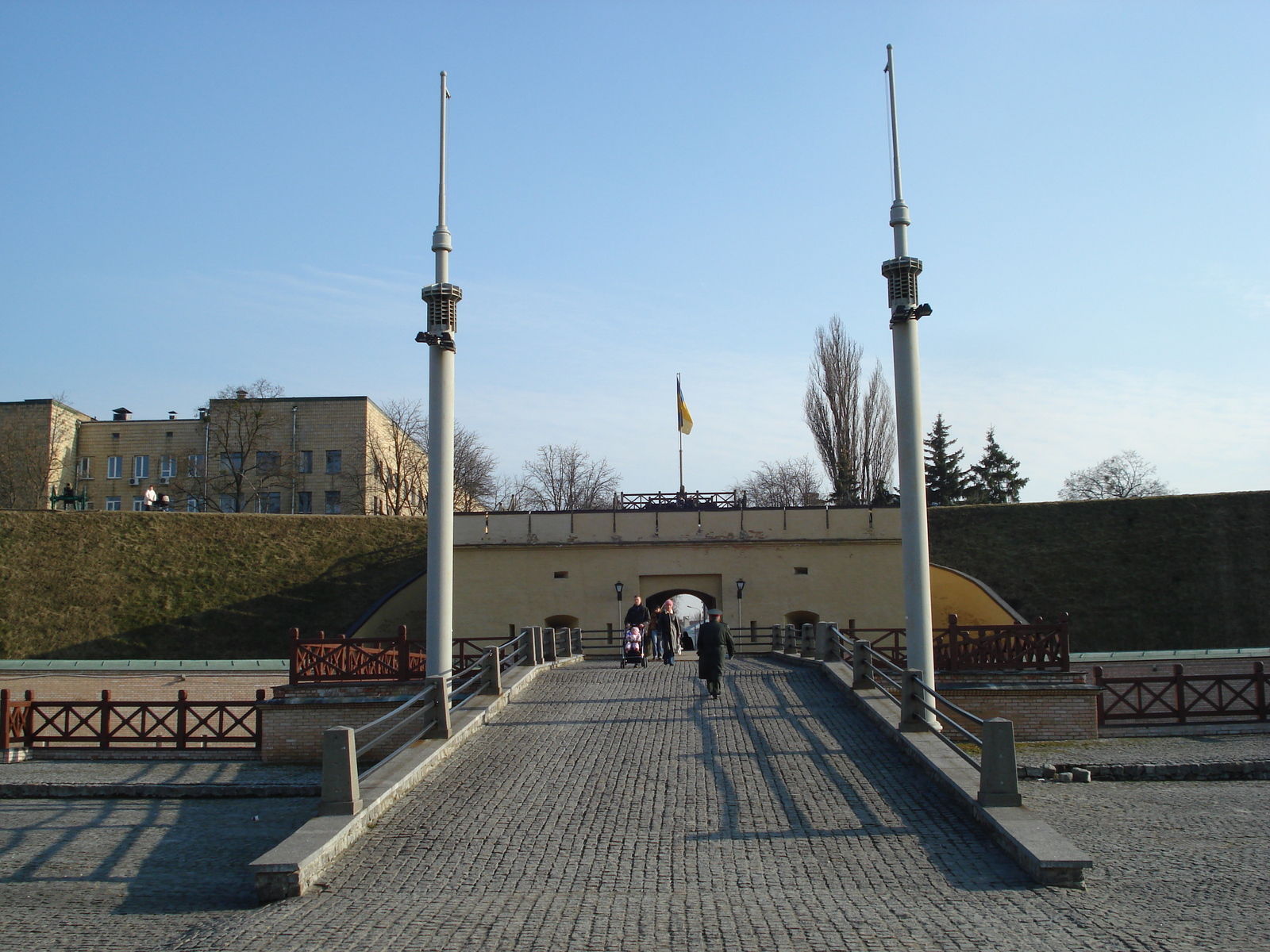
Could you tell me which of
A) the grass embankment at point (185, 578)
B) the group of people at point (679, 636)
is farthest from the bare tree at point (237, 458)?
the group of people at point (679, 636)

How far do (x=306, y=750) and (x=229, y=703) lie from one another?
8.64ft

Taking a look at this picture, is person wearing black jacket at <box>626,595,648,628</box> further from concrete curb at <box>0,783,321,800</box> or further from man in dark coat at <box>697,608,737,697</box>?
concrete curb at <box>0,783,321,800</box>

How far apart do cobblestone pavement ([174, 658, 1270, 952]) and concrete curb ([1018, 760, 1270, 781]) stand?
0.46 meters

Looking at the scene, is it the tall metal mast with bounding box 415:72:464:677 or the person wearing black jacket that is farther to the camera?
the person wearing black jacket

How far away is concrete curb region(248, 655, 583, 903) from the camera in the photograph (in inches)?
307

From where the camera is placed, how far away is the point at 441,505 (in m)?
16.1

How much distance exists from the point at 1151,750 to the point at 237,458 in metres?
51.4

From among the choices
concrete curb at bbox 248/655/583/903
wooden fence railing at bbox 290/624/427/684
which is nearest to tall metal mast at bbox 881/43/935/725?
concrete curb at bbox 248/655/583/903

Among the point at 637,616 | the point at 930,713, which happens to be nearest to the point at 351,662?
the point at 637,616

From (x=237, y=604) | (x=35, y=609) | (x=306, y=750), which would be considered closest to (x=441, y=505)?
(x=306, y=750)

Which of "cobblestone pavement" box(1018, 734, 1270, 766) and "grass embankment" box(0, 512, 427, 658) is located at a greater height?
"grass embankment" box(0, 512, 427, 658)

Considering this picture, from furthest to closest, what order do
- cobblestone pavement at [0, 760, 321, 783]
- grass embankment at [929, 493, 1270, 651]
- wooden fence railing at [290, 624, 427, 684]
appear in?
grass embankment at [929, 493, 1270, 651]
wooden fence railing at [290, 624, 427, 684]
cobblestone pavement at [0, 760, 321, 783]

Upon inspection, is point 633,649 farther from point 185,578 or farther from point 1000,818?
point 185,578

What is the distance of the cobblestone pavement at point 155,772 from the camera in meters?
15.4
